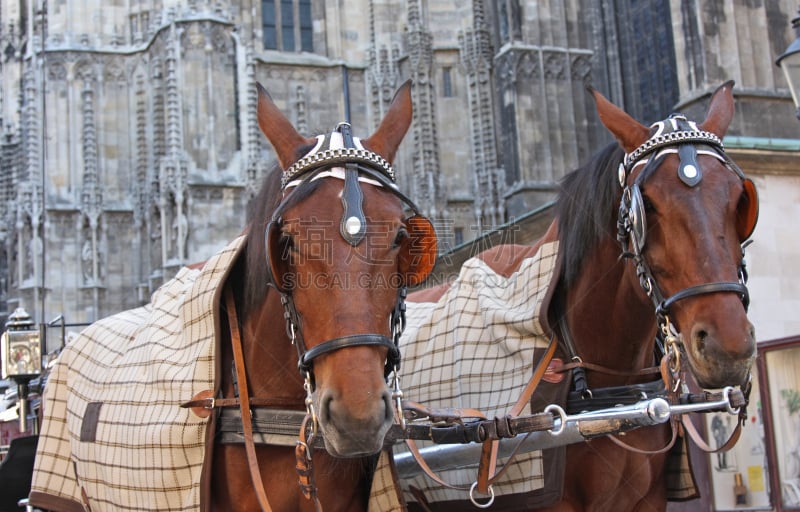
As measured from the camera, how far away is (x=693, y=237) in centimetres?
291

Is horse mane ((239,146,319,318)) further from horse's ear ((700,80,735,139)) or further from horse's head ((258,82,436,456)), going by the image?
horse's ear ((700,80,735,139))

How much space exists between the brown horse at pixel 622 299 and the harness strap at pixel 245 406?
3.57 ft

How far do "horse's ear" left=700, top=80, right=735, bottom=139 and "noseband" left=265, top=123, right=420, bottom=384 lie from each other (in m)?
1.18

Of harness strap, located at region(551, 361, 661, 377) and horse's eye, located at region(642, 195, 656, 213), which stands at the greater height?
horse's eye, located at region(642, 195, 656, 213)

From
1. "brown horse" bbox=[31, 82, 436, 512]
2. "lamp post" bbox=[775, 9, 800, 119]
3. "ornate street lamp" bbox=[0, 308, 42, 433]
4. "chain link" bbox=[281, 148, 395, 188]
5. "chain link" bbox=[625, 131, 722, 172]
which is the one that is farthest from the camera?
"lamp post" bbox=[775, 9, 800, 119]

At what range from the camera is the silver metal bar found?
2988 millimetres

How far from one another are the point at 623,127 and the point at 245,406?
158cm

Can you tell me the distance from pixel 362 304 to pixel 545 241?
1.58 metres

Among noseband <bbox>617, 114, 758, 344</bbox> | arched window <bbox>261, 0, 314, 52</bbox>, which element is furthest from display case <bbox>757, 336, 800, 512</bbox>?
arched window <bbox>261, 0, 314, 52</bbox>

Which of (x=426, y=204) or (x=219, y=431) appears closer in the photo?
(x=219, y=431)

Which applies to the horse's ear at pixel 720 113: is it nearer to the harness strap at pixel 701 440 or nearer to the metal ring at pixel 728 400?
the metal ring at pixel 728 400

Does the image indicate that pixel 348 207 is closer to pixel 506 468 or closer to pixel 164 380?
pixel 164 380

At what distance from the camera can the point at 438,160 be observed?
72.2 feet

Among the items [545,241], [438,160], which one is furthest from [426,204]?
[545,241]
